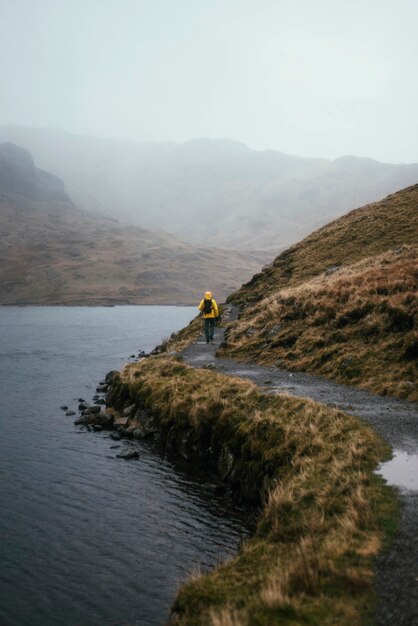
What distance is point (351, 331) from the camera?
28.2 meters

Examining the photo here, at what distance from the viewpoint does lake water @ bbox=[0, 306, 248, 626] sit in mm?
12125

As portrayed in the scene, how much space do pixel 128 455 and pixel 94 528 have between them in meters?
6.40

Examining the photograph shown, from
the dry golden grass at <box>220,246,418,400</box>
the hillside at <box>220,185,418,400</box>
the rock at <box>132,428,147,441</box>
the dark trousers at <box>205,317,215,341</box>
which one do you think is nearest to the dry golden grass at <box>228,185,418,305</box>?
the hillside at <box>220,185,418,400</box>

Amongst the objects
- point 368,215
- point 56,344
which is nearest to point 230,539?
point 368,215

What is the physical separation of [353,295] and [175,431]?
15.1 m

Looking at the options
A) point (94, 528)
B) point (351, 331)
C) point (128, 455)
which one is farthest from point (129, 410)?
point (351, 331)

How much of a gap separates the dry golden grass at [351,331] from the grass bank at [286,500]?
16.8ft

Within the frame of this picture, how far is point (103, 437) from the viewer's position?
26.1 meters

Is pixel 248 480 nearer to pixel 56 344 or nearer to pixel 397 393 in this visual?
pixel 397 393

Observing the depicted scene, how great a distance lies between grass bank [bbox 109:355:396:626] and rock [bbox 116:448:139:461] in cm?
158

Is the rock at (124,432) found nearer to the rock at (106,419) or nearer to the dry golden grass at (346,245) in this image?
the rock at (106,419)

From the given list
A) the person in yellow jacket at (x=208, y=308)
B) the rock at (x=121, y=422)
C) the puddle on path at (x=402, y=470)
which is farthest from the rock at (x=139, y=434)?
the puddle on path at (x=402, y=470)

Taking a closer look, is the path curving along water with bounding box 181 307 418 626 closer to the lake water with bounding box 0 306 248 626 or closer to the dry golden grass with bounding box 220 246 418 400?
the dry golden grass with bounding box 220 246 418 400

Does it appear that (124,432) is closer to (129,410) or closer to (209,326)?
(129,410)
